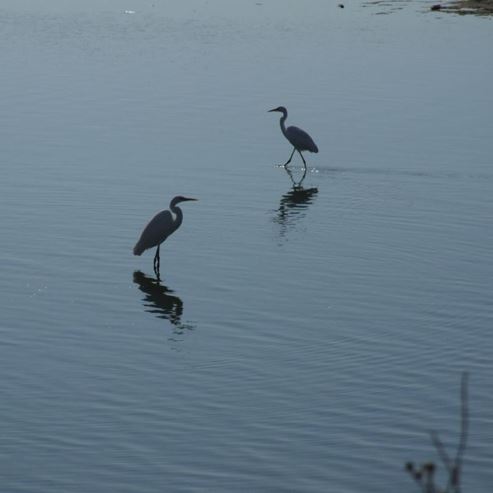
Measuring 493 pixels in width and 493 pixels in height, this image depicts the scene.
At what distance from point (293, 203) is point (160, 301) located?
6.45m

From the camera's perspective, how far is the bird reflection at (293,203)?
823 inches

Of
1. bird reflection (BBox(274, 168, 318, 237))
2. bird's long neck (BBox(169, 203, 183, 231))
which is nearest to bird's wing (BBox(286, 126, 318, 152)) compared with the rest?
bird reflection (BBox(274, 168, 318, 237))

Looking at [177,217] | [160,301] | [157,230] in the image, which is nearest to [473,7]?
[177,217]

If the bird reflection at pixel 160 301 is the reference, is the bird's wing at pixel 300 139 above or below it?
above

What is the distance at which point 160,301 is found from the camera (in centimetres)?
1638

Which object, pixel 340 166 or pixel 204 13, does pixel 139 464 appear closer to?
pixel 340 166

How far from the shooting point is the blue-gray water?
11.4 meters

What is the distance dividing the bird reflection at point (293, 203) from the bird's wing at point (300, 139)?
0.77 meters

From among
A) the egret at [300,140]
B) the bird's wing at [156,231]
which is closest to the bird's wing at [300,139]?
the egret at [300,140]

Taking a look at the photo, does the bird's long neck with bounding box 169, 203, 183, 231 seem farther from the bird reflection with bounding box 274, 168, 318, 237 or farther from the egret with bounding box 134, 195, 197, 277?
the bird reflection with bounding box 274, 168, 318, 237

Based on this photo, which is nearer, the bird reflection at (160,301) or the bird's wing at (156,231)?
the bird reflection at (160,301)

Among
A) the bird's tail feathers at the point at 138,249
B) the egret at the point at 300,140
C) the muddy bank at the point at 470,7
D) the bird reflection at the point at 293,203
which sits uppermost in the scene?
the muddy bank at the point at 470,7

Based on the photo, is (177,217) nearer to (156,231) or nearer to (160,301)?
(156,231)

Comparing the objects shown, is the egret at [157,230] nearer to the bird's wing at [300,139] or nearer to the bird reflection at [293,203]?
the bird reflection at [293,203]
